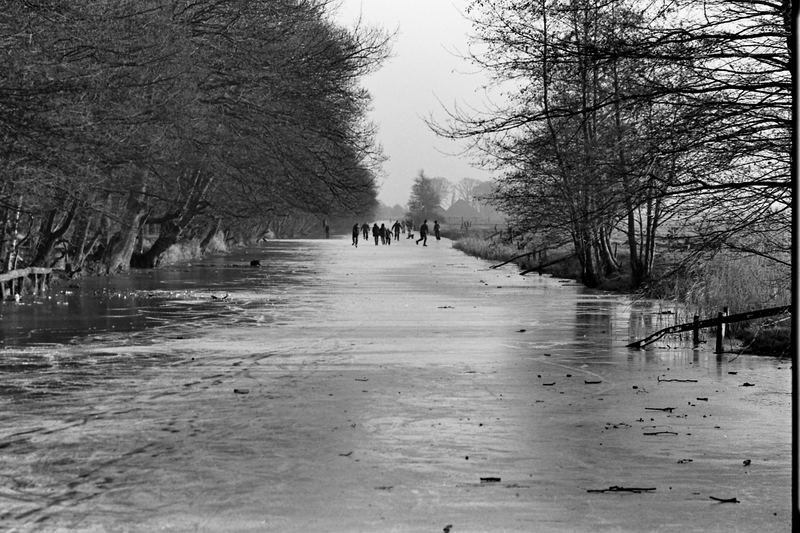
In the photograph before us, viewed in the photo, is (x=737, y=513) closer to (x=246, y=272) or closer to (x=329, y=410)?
(x=329, y=410)

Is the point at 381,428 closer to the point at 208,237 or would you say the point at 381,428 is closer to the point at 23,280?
the point at 23,280

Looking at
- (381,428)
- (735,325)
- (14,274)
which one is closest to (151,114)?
(14,274)

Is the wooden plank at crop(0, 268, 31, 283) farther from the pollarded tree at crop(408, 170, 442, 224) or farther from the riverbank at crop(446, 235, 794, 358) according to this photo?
the pollarded tree at crop(408, 170, 442, 224)

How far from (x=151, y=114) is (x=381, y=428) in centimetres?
1895

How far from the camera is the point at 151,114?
2972 centimetres

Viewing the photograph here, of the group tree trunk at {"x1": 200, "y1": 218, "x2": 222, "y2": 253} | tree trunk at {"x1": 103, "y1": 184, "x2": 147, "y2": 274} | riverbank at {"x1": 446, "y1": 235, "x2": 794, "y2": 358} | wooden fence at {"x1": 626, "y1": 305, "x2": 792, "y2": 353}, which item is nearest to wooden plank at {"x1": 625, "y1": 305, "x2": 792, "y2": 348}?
wooden fence at {"x1": 626, "y1": 305, "x2": 792, "y2": 353}

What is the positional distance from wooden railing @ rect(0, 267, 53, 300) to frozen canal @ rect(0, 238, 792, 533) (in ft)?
22.4

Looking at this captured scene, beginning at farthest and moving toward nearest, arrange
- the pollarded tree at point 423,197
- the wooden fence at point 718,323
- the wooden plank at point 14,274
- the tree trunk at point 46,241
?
the pollarded tree at point 423,197 < the tree trunk at point 46,241 < the wooden plank at point 14,274 < the wooden fence at point 718,323

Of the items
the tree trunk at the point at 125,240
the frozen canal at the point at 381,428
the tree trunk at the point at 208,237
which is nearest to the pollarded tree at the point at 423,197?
the tree trunk at the point at 208,237

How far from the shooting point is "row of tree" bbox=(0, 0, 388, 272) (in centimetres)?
2178

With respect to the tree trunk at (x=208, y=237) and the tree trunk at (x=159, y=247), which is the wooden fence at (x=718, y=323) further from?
the tree trunk at (x=208, y=237)

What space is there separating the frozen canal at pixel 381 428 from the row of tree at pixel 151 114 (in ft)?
12.1

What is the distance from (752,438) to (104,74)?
18091mm

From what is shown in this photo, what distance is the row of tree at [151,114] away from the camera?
21.8 meters
